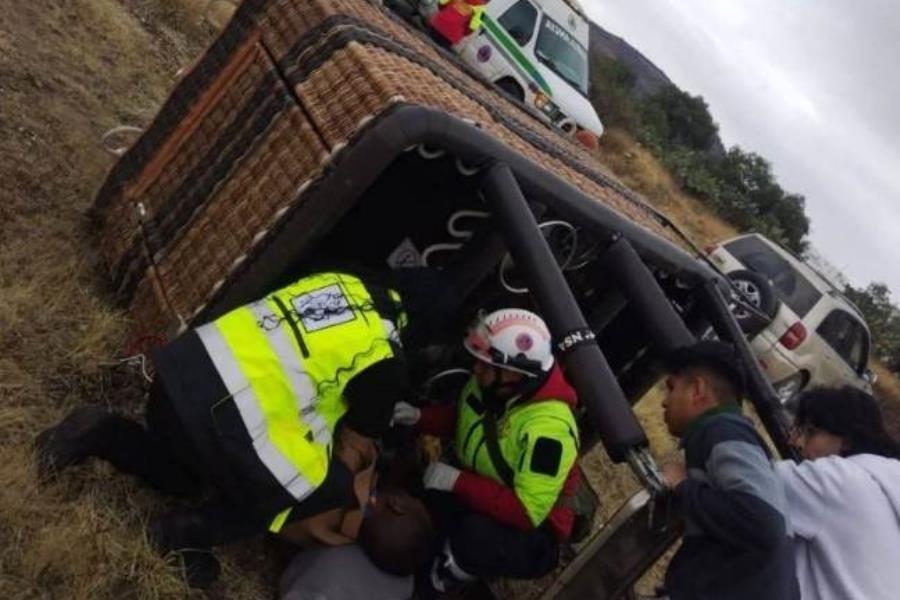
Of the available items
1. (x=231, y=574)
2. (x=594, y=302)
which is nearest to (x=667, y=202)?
(x=594, y=302)

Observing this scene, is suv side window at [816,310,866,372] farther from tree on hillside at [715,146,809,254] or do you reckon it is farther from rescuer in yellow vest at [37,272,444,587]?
tree on hillside at [715,146,809,254]

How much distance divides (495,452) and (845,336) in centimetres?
964

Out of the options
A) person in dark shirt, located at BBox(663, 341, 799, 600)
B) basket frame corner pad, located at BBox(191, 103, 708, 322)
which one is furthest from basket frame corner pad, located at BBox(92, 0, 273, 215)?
person in dark shirt, located at BBox(663, 341, 799, 600)

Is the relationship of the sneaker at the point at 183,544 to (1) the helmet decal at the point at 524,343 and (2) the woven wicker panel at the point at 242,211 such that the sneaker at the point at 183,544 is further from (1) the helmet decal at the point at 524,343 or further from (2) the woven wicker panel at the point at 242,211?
(1) the helmet decal at the point at 524,343

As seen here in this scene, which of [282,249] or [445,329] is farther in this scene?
[445,329]

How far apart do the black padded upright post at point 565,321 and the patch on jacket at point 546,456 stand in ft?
1.72

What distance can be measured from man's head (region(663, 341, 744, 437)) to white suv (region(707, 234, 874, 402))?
7002mm

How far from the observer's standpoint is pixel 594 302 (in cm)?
448

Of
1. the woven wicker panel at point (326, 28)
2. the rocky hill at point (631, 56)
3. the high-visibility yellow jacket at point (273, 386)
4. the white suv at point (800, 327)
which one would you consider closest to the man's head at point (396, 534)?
the high-visibility yellow jacket at point (273, 386)

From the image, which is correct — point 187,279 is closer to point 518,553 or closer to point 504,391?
point 504,391

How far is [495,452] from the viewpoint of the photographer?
3.71m

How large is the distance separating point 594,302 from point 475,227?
0.89 meters

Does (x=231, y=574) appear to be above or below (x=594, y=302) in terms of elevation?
below

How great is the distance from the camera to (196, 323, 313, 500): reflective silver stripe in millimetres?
2797
